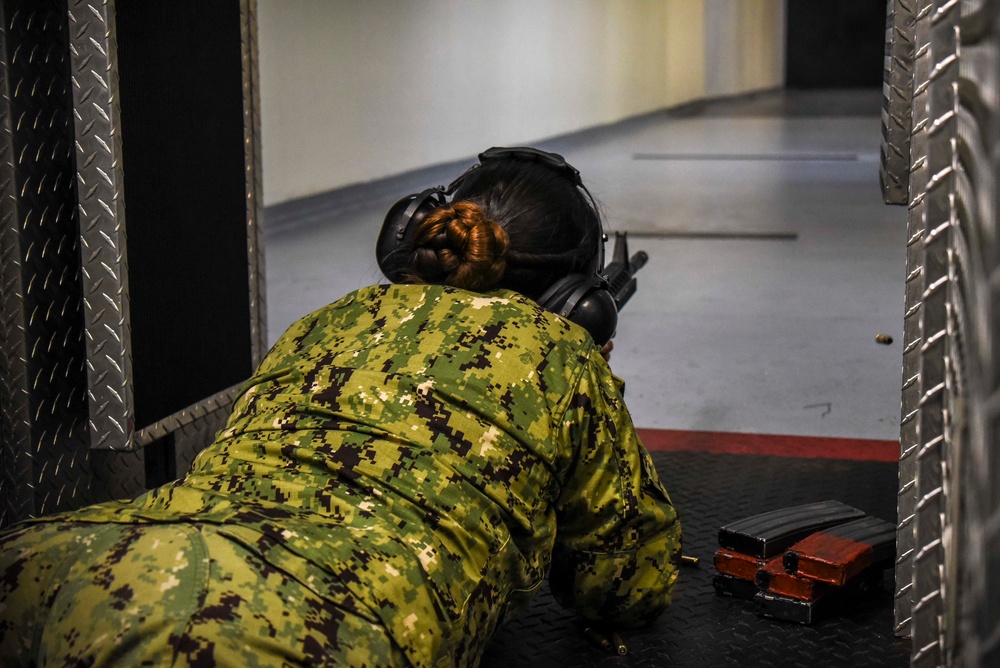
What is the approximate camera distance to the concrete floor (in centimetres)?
346

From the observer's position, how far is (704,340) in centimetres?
420

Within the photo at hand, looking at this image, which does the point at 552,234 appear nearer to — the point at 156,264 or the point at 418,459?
the point at 418,459

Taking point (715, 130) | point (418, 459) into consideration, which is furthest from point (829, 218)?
point (715, 130)

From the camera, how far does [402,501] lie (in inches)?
54.3

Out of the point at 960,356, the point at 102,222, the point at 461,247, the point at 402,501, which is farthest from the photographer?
the point at 102,222

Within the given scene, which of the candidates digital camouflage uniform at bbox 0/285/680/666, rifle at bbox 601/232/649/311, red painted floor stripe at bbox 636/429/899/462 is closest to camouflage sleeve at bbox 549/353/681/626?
digital camouflage uniform at bbox 0/285/680/666

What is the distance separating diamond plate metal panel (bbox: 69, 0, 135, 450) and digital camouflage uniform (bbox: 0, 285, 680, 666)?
2.03 feet

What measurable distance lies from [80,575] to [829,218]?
20.3ft

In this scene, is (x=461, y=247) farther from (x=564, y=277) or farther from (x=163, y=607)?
(x=163, y=607)

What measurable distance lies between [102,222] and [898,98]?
148 cm

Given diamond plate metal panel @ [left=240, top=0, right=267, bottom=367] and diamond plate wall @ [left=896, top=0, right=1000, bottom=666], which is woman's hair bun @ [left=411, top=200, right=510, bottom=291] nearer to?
diamond plate wall @ [left=896, top=0, right=1000, bottom=666]

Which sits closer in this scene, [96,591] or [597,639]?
[96,591]

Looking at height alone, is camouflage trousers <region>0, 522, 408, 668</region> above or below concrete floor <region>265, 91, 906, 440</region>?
above

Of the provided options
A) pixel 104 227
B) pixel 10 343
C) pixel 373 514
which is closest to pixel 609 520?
pixel 373 514
